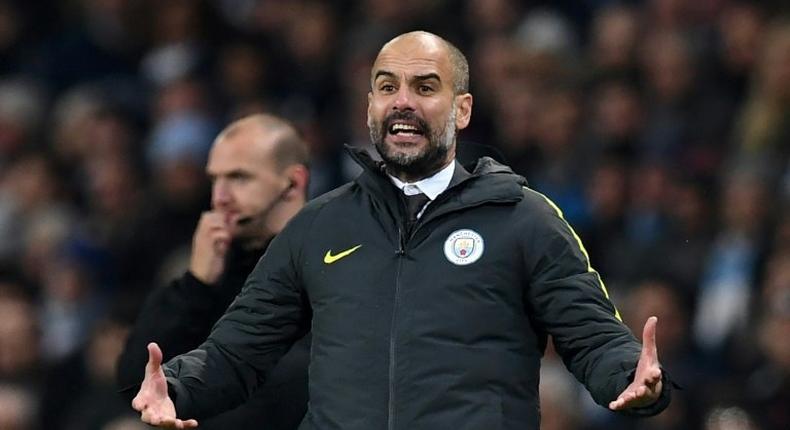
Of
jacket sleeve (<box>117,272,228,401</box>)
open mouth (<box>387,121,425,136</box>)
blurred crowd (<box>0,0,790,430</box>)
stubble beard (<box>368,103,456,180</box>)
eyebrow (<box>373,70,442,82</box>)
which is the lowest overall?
blurred crowd (<box>0,0,790,430</box>)

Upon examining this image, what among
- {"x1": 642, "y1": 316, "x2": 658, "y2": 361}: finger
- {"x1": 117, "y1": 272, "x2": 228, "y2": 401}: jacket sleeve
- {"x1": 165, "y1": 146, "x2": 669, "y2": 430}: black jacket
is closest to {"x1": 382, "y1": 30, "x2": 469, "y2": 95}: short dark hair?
{"x1": 165, "y1": 146, "x2": 669, "y2": 430}: black jacket

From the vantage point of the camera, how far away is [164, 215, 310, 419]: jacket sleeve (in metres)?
4.48

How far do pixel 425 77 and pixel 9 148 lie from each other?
273 inches

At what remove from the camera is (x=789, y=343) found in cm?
698

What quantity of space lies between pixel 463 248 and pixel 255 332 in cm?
59

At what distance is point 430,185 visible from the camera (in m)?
4.49

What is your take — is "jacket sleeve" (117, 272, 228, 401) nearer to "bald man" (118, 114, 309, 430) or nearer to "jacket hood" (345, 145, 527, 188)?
"bald man" (118, 114, 309, 430)

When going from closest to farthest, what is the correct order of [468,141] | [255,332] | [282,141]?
[255,332]
[282,141]
[468,141]

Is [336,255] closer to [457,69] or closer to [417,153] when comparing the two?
[417,153]

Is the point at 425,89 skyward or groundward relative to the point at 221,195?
skyward

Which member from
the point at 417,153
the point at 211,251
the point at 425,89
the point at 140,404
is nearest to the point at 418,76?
the point at 425,89

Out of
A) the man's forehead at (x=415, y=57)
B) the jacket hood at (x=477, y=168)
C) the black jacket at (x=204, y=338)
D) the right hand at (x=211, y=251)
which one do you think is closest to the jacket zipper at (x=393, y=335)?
the jacket hood at (x=477, y=168)

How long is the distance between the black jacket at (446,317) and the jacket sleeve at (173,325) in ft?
3.05

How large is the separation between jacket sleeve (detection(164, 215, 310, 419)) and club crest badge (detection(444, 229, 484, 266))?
0.43 m
